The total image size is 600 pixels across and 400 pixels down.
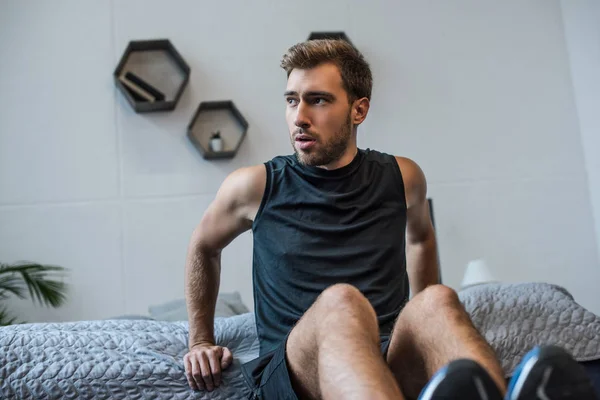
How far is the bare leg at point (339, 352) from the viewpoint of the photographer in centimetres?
109

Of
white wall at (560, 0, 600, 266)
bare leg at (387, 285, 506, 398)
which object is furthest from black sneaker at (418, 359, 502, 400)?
white wall at (560, 0, 600, 266)

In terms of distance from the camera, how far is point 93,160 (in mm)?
3396

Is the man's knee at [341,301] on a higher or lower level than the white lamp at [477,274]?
higher

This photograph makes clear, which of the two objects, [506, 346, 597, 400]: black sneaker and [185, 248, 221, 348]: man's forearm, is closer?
[506, 346, 597, 400]: black sneaker

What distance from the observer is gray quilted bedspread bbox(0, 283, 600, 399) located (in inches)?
59.7

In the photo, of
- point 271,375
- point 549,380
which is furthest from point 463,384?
point 271,375

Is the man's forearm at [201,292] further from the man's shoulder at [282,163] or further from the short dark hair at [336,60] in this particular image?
the short dark hair at [336,60]

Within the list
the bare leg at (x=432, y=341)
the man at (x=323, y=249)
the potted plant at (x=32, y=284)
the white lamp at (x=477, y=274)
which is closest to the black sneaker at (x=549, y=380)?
the bare leg at (x=432, y=341)

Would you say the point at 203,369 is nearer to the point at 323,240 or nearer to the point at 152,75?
the point at 323,240

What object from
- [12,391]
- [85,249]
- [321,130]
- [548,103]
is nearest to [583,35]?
[548,103]

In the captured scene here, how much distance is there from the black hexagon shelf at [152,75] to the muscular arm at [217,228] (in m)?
1.76

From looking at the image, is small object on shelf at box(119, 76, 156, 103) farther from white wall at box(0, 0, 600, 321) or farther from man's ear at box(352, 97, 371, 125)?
man's ear at box(352, 97, 371, 125)

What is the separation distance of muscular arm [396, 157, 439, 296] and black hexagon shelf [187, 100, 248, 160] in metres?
1.67

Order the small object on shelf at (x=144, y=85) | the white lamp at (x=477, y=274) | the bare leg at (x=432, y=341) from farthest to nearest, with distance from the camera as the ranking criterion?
the small object on shelf at (x=144, y=85) < the white lamp at (x=477, y=274) < the bare leg at (x=432, y=341)
